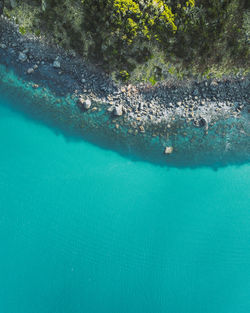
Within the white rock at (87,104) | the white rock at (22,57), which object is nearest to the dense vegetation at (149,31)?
the white rock at (22,57)

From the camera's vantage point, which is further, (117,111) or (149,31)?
(117,111)

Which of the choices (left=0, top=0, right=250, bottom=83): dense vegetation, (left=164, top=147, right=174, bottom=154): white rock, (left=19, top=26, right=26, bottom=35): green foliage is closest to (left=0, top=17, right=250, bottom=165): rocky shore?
(left=164, top=147, right=174, bottom=154): white rock

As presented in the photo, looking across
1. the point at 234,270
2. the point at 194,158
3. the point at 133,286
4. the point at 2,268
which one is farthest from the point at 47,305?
the point at 194,158

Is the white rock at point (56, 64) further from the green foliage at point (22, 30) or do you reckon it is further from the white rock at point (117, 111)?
the white rock at point (117, 111)

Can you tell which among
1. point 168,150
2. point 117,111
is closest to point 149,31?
point 117,111

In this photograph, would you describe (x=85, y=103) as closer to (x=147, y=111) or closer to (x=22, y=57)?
(x=147, y=111)
